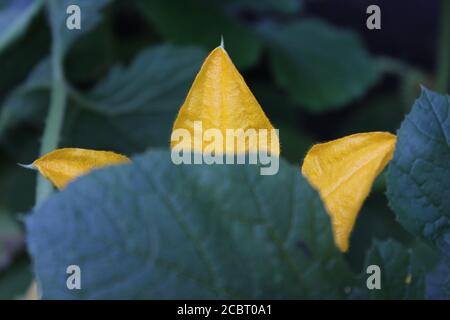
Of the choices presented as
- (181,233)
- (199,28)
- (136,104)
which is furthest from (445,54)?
(181,233)

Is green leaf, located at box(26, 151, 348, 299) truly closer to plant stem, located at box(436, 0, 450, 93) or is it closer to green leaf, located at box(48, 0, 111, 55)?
green leaf, located at box(48, 0, 111, 55)

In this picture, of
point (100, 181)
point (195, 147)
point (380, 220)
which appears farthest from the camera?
point (380, 220)

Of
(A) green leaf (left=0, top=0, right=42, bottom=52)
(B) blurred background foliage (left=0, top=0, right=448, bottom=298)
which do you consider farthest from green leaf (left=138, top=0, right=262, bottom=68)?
(A) green leaf (left=0, top=0, right=42, bottom=52)

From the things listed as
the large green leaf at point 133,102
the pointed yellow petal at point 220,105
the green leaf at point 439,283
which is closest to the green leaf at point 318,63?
the large green leaf at point 133,102

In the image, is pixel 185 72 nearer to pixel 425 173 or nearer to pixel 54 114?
pixel 54 114
